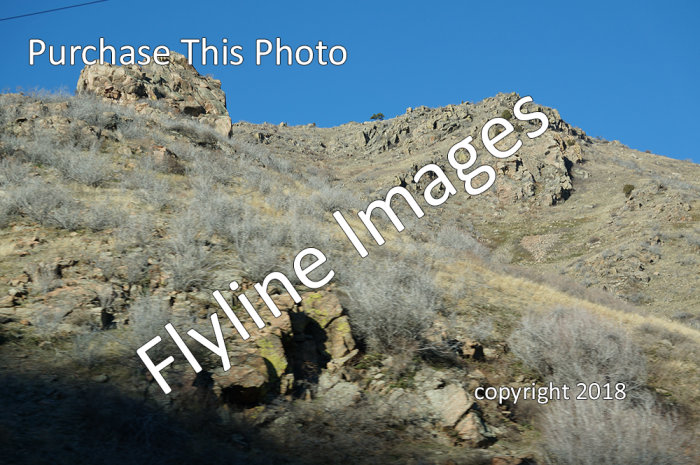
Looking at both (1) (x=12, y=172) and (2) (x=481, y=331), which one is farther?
(1) (x=12, y=172)

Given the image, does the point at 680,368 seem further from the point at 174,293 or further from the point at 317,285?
the point at 174,293

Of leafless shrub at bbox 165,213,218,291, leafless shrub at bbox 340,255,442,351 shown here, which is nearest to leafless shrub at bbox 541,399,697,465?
leafless shrub at bbox 340,255,442,351

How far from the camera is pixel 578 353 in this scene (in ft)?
22.7

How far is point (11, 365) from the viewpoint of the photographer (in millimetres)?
4820

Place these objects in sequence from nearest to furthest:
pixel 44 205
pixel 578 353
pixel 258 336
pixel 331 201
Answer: pixel 258 336 → pixel 578 353 → pixel 44 205 → pixel 331 201

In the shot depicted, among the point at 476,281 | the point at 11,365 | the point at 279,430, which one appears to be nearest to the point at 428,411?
the point at 279,430

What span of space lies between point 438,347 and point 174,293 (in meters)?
4.12

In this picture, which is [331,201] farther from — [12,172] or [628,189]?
[628,189]

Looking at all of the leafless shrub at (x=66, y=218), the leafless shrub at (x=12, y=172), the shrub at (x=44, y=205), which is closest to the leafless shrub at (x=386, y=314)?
the leafless shrub at (x=66, y=218)

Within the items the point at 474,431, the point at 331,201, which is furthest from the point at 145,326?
the point at 331,201

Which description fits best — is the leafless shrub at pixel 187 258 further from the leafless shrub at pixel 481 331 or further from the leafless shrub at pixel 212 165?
the leafless shrub at pixel 212 165

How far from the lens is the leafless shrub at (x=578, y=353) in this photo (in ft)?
21.9

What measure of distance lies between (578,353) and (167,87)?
23.2m

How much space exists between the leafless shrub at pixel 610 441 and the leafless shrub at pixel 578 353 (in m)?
1.91
